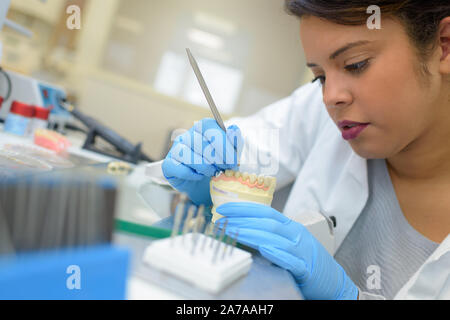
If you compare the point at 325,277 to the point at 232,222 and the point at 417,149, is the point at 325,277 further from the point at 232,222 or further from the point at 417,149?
the point at 417,149

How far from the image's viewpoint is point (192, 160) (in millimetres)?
798

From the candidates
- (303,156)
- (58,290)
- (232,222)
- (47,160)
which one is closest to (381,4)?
(232,222)

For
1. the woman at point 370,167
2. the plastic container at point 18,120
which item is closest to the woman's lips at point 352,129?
the woman at point 370,167

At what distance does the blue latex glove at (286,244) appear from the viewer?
55 cm

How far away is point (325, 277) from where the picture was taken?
0.59 m

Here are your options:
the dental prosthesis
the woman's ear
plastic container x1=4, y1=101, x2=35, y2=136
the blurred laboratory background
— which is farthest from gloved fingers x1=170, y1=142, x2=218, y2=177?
the blurred laboratory background

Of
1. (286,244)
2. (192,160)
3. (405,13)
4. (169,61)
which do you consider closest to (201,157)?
(192,160)

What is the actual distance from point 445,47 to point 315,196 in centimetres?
55

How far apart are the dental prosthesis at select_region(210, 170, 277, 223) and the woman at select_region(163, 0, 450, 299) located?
Result: 0.08 feet

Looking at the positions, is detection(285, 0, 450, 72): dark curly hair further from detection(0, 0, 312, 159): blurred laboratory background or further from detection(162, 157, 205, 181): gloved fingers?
detection(0, 0, 312, 159): blurred laboratory background

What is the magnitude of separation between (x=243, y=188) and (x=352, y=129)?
40 centimetres

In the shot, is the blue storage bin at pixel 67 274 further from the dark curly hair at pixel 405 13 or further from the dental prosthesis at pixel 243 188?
the dark curly hair at pixel 405 13

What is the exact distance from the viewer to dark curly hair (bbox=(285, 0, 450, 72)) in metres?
0.69

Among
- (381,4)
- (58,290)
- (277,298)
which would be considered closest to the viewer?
(58,290)
